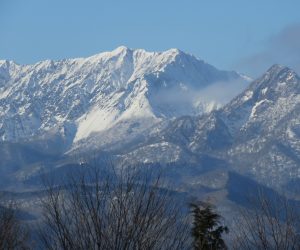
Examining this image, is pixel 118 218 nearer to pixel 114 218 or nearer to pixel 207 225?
pixel 114 218

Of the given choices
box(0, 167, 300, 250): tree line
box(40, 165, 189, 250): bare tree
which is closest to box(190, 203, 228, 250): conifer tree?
box(0, 167, 300, 250): tree line

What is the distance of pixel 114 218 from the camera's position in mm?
33281

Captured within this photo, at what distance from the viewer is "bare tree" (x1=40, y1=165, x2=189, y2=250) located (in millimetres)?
32906

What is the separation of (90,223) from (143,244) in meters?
2.18

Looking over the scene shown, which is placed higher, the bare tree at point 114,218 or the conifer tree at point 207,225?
the conifer tree at point 207,225

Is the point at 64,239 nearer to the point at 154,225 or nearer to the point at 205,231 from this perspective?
the point at 154,225

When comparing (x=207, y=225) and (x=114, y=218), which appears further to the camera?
(x=207, y=225)

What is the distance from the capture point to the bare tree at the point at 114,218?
32906mm

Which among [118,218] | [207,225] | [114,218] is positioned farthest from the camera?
[207,225]

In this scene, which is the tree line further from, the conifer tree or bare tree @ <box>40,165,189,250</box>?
the conifer tree

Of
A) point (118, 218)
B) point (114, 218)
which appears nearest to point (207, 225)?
point (114, 218)

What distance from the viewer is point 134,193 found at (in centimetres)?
3512

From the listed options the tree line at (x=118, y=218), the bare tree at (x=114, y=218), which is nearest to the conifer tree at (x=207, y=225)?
the tree line at (x=118, y=218)

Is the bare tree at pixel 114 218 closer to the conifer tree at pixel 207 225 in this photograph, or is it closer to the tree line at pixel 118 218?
the tree line at pixel 118 218
